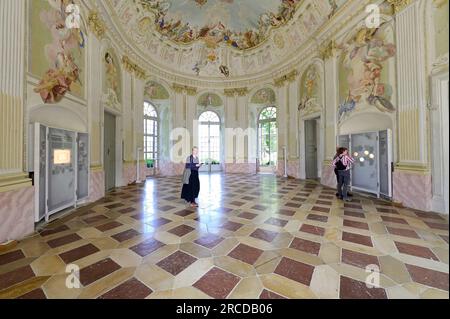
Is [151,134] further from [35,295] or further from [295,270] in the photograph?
[295,270]

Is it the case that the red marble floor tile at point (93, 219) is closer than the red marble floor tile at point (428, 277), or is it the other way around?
the red marble floor tile at point (428, 277)

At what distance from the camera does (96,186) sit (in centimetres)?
607

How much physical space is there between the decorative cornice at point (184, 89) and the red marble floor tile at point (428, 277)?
13623 mm

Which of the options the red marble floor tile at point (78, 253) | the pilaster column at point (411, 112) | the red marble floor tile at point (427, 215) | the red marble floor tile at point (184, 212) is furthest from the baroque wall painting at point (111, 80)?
the red marble floor tile at point (427, 215)

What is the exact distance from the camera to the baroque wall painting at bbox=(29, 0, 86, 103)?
4.01 metres

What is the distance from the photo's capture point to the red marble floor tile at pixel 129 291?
74.7 inches

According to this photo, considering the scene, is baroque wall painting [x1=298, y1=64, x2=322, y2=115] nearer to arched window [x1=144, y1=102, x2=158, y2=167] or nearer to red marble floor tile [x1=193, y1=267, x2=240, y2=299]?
red marble floor tile [x1=193, y1=267, x2=240, y2=299]

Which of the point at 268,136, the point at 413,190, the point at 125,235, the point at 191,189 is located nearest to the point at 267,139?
the point at 268,136

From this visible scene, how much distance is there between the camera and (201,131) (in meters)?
15.2

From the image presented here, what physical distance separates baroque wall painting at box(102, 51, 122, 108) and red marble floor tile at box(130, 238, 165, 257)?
241 inches

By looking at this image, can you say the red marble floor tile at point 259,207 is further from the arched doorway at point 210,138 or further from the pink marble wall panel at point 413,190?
the arched doorway at point 210,138

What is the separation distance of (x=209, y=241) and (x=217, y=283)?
3.53ft

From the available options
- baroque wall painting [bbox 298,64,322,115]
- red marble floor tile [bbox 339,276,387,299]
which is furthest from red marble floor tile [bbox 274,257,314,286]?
baroque wall painting [bbox 298,64,322,115]
